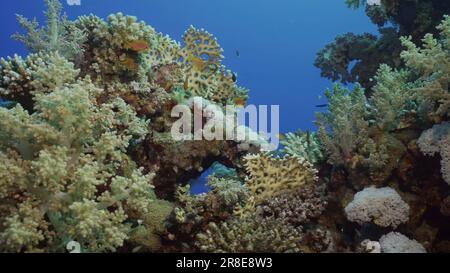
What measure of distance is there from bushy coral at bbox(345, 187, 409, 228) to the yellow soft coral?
2.66ft

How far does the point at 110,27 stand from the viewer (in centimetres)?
575

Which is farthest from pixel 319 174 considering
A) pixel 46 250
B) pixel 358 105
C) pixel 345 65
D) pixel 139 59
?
pixel 345 65

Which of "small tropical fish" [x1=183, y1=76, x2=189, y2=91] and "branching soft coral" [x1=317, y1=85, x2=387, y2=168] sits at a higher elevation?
"small tropical fish" [x1=183, y1=76, x2=189, y2=91]

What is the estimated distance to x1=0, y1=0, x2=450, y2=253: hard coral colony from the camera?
3.74 meters

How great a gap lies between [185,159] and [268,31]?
129943 millimetres

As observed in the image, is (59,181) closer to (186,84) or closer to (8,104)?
(8,104)

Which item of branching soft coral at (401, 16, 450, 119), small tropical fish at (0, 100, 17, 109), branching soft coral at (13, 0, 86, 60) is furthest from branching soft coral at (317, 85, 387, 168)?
small tropical fish at (0, 100, 17, 109)

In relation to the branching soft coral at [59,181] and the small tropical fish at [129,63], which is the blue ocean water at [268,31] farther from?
the branching soft coral at [59,181]

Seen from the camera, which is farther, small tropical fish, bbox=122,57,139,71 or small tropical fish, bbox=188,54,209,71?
small tropical fish, bbox=188,54,209,71

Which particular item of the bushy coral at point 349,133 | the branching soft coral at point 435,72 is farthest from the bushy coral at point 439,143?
the bushy coral at point 349,133

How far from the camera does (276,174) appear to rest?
5145mm

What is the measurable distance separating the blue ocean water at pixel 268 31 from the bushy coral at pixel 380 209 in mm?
117197

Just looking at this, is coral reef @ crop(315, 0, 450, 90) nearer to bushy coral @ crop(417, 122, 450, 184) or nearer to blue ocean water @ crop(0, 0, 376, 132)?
bushy coral @ crop(417, 122, 450, 184)

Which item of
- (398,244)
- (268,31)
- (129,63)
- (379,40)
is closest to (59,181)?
(129,63)
